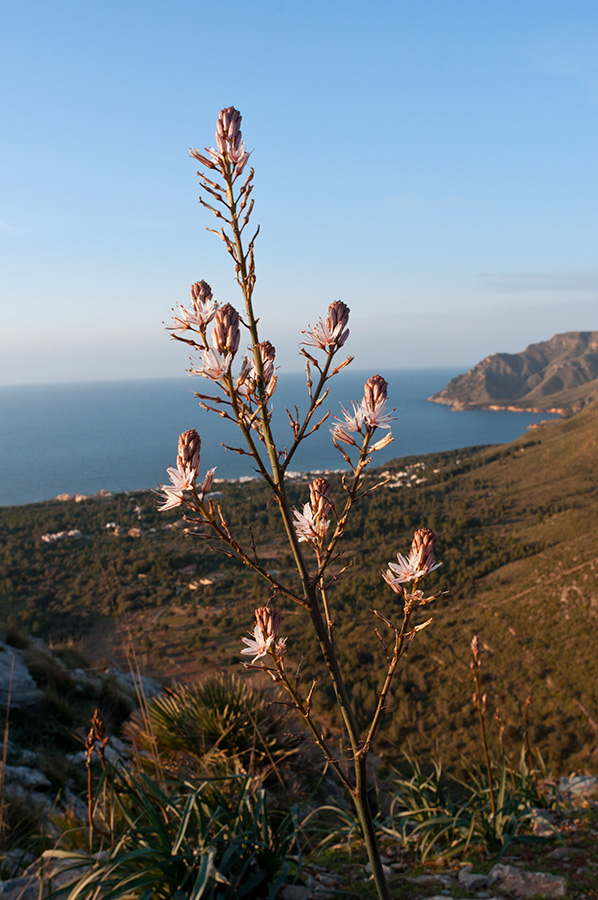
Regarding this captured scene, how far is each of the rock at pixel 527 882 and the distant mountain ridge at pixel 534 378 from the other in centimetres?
11286

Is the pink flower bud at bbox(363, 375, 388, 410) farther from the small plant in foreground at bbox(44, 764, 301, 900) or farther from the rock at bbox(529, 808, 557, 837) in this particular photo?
the rock at bbox(529, 808, 557, 837)

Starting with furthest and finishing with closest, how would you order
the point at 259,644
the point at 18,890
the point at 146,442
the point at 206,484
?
the point at 146,442 < the point at 18,890 < the point at 259,644 < the point at 206,484

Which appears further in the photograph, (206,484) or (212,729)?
(212,729)

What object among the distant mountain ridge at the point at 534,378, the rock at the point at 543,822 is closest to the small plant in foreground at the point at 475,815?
the rock at the point at 543,822

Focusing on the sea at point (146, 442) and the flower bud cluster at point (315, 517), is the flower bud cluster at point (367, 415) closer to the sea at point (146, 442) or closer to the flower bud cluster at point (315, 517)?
the flower bud cluster at point (315, 517)

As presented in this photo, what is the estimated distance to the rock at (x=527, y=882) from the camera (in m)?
2.08

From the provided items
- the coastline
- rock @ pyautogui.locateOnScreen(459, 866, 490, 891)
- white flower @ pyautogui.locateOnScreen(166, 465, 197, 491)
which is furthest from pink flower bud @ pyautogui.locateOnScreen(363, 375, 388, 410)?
the coastline

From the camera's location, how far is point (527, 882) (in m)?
2.20

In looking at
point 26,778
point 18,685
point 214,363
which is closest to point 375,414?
point 214,363

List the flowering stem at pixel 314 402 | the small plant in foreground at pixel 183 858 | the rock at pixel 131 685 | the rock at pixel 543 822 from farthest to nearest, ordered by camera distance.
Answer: the rock at pixel 131 685
the rock at pixel 543 822
the small plant in foreground at pixel 183 858
the flowering stem at pixel 314 402

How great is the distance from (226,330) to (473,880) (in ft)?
8.48

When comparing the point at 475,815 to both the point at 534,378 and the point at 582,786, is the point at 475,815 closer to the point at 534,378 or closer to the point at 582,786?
the point at 582,786

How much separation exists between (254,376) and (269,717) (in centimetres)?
444

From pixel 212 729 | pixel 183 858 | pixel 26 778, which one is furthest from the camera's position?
pixel 26 778
